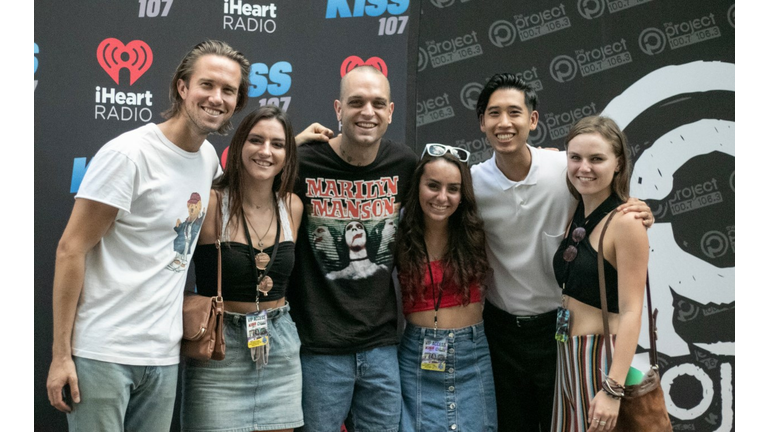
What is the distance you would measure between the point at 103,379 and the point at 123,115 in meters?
1.65

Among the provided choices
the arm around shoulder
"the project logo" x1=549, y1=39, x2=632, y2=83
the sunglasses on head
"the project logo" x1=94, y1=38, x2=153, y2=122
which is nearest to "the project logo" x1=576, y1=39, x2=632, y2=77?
"the project logo" x1=549, y1=39, x2=632, y2=83

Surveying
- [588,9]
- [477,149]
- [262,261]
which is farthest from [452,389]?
[588,9]

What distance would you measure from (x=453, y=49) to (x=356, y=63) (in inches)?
24.6

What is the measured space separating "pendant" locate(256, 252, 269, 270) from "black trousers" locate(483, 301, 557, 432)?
3.86 ft

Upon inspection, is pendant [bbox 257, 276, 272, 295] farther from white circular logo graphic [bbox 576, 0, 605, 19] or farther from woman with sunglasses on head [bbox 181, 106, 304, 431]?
white circular logo graphic [bbox 576, 0, 605, 19]

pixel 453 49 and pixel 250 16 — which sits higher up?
pixel 250 16

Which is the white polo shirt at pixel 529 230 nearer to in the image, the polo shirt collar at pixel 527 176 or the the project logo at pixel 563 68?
the polo shirt collar at pixel 527 176

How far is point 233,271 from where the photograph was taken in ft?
8.29

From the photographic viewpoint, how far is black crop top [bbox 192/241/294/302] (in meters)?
2.53

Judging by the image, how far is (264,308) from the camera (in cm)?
260

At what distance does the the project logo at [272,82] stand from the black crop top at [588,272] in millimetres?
1754

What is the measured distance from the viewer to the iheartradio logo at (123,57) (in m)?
3.27

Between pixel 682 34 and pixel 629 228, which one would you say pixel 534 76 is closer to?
pixel 682 34

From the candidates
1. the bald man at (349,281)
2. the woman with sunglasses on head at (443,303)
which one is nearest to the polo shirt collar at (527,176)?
the woman with sunglasses on head at (443,303)
